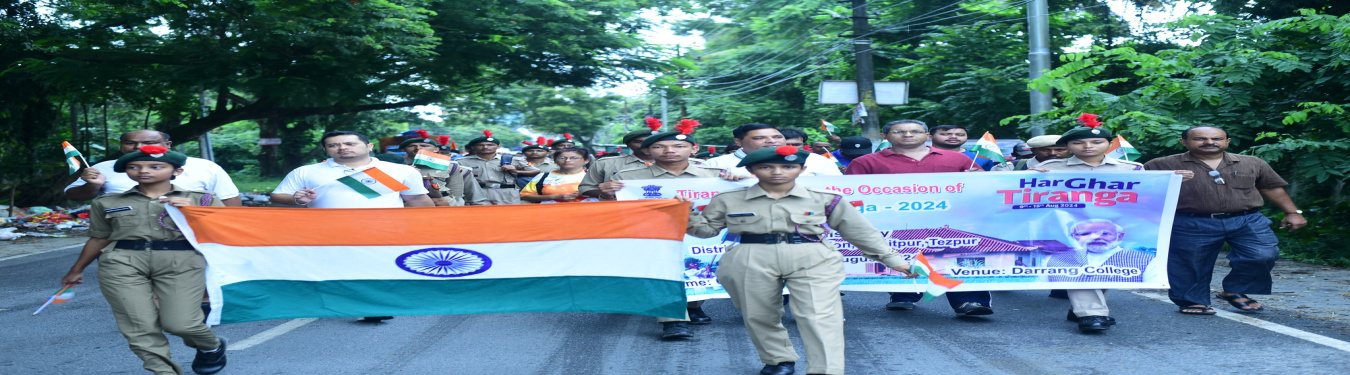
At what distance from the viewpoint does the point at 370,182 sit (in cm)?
652

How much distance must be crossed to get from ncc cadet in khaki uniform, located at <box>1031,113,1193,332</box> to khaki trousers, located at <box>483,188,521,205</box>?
5.73 metres

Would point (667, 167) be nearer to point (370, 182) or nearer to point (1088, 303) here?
point (370, 182)

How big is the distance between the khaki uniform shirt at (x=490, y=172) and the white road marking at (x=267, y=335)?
4.07m

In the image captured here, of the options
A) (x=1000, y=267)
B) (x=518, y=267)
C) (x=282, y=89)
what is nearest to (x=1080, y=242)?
(x=1000, y=267)

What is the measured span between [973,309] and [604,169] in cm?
274

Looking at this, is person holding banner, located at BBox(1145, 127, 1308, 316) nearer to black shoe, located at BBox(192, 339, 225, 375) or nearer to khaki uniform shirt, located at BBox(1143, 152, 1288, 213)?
khaki uniform shirt, located at BBox(1143, 152, 1288, 213)

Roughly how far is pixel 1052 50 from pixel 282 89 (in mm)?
13088

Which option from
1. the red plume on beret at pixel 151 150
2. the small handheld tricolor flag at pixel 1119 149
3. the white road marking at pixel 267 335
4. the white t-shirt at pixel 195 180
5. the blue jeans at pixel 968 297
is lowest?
the blue jeans at pixel 968 297

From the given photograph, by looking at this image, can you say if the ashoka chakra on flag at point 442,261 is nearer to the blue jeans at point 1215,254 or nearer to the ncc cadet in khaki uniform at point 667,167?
the ncc cadet in khaki uniform at point 667,167

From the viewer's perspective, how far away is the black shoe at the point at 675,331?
21.4 ft

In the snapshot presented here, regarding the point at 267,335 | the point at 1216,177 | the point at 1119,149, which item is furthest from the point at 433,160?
the point at 1216,177

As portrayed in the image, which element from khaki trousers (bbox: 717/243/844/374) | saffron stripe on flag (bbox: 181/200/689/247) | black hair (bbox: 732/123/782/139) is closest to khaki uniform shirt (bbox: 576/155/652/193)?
black hair (bbox: 732/123/782/139)

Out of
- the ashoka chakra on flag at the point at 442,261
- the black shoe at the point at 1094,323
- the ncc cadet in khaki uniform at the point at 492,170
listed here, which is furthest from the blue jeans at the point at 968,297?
the ncc cadet in khaki uniform at the point at 492,170

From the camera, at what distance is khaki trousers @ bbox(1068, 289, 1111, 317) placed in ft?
21.8
